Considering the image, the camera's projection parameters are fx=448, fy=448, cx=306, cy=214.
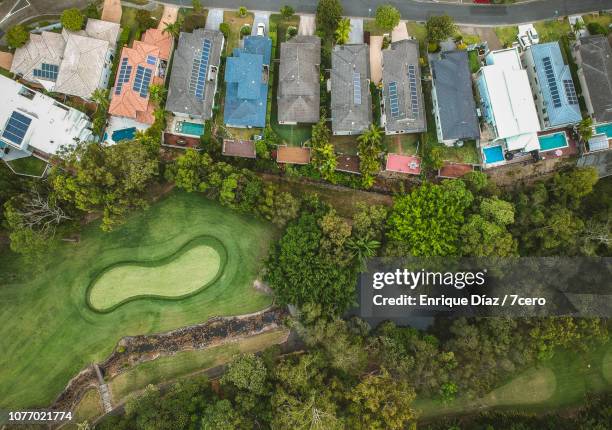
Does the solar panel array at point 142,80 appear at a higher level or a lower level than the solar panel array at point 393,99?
higher

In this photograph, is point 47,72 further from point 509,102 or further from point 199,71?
point 509,102

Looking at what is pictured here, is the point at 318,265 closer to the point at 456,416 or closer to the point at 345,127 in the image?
the point at 345,127

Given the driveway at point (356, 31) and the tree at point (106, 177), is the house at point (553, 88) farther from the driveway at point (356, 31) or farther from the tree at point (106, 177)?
the tree at point (106, 177)

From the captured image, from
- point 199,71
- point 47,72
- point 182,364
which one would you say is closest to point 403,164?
point 199,71

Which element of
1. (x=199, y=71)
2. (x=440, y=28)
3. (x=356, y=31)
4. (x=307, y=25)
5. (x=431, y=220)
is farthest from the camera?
(x=307, y=25)

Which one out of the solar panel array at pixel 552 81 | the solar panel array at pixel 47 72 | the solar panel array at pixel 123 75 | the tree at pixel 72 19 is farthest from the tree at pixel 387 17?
the solar panel array at pixel 47 72
